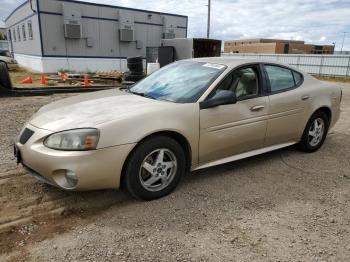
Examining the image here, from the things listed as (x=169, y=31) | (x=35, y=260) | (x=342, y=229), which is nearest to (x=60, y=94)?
(x=35, y=260)

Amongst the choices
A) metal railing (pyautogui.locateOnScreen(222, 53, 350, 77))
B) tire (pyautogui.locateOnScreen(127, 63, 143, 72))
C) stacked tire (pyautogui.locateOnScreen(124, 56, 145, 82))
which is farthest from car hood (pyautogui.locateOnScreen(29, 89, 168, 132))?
Result: metal railing (pyautogui.locateOnScreen(222, 53, 350, 77))

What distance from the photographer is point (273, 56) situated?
28828mm

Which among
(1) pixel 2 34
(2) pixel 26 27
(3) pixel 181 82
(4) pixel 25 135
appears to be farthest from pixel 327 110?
(1) pixel 2 34

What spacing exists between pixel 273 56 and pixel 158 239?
28691mm

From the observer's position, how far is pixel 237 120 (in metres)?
3.84

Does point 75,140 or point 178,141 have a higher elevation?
point 75,140

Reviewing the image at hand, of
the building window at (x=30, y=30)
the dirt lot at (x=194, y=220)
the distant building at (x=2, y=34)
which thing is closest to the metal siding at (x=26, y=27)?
the building window at (x=30, y=30)

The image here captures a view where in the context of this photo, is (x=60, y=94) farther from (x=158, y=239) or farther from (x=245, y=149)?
(x=158, y=239)

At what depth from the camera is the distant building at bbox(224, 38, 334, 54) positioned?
64125mm

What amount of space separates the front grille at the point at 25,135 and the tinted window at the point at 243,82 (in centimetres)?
A: 210

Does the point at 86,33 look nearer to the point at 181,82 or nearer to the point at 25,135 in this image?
the point at 181,82

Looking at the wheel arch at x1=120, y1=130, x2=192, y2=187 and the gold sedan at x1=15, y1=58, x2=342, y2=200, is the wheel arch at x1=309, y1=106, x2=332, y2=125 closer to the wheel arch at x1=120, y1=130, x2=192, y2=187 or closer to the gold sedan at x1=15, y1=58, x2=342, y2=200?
the gold sedan at x1=15, y1=58, x2=342, y2=200

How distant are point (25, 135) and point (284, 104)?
3259mm

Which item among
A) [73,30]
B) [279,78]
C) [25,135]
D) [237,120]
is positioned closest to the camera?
[25,135]
